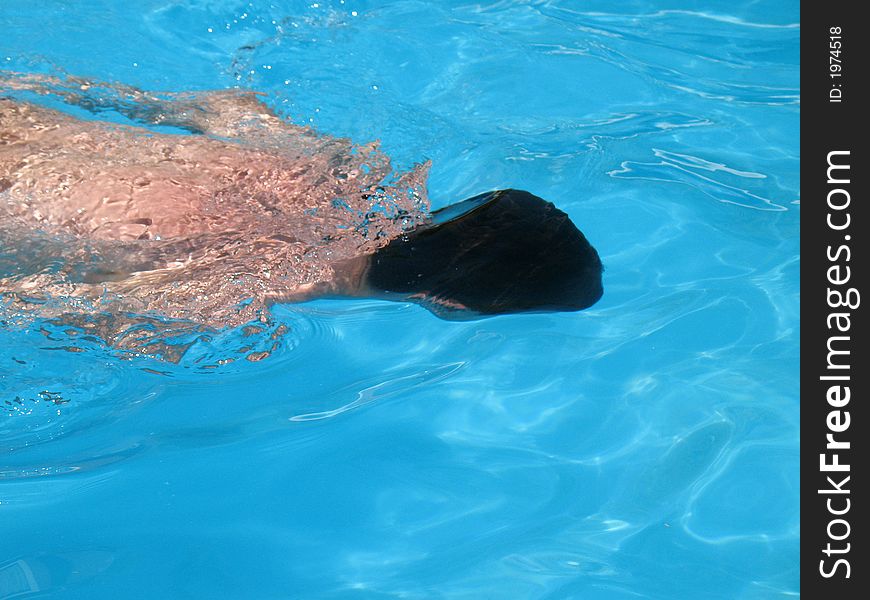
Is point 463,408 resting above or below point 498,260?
below

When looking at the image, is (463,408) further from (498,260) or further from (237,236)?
(237,236)

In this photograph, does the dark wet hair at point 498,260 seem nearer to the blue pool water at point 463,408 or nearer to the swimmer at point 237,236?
the swimmer at point 237,236

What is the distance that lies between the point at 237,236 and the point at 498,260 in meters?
0.92

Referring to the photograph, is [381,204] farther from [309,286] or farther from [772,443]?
[772,443]

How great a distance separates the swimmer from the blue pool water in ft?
0.97

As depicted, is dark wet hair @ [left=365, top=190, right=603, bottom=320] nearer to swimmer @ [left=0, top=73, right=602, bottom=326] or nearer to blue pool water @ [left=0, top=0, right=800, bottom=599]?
swimmer @ [left=0, top=73, right=602, bottom=326]

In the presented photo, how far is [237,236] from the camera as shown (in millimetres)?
3006

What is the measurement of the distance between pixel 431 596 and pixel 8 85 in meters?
3.03

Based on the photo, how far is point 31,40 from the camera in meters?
4.89

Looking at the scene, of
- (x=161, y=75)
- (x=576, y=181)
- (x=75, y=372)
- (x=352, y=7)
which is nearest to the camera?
(x=75, y=372)

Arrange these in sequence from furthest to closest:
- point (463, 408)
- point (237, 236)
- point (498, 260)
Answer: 1. point (463, 408)
2. point (237, 236)
3. point (498, 260)

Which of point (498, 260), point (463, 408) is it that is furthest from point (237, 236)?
point (463, 408)

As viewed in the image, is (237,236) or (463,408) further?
(463,408)
